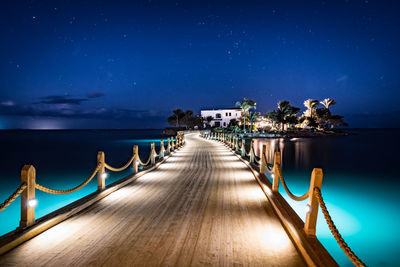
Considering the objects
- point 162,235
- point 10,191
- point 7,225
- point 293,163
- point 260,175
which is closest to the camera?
point 162,235

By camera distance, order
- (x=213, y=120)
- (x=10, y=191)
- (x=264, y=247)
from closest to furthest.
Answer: (x=264, y=247), (x=10, y=191), (x=213, y=120)

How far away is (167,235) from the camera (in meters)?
4.01

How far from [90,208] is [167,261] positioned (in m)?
2.96

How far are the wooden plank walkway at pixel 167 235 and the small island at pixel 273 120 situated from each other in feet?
175

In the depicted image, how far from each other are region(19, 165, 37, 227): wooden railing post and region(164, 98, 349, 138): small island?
2192 inches

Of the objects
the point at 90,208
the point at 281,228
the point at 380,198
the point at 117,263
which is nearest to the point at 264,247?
the point at 281,228

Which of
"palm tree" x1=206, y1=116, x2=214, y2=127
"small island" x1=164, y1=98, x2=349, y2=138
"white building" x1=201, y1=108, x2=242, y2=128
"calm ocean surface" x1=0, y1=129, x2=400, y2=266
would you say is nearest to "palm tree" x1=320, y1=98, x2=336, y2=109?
"small island" x1=164, y1=98, x2=349, y2=138

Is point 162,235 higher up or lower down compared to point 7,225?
higher up

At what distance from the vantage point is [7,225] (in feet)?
31.4

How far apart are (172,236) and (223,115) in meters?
78.3

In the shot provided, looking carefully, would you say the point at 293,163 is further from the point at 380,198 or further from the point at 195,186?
the point at 195,186

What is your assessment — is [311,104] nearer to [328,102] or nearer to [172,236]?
[328,102]

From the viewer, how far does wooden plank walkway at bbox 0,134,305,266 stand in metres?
3.29

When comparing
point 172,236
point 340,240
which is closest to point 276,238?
point 340,240
